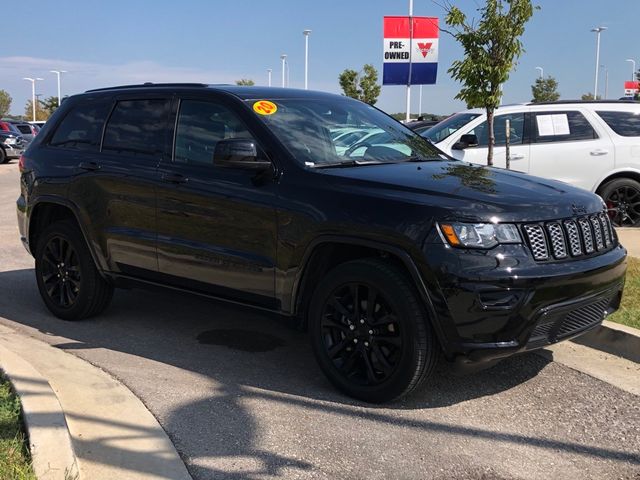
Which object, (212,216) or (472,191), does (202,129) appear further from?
(472,191)

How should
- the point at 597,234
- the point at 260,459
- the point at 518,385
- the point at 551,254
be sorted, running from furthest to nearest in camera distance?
the point at 518,385 < the point at 597,234 < the point at 551,254 < the point at 260,459

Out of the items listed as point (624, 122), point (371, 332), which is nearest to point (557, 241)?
point (371, 332)

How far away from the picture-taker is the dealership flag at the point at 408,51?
68.4 ft

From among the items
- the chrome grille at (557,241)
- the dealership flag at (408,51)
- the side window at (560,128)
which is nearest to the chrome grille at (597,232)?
the chrome grille at (557,241)

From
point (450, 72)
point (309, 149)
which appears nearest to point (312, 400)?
point (309, 149)

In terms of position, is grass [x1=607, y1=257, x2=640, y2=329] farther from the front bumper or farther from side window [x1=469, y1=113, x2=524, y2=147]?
side window [x1=469, y1=113, x2=524, y2=147]

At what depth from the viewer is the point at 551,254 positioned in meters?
3.60

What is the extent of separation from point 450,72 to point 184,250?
5.27 meters

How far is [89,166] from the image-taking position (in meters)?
5.29

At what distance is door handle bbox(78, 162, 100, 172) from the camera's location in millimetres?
5234

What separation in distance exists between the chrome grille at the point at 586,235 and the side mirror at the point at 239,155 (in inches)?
74.5

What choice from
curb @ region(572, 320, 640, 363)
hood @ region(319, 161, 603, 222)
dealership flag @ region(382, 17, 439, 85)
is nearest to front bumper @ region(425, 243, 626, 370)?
hood @ region(319, 161, 603, 222)

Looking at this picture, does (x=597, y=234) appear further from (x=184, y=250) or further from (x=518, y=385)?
(x=184, y=250)

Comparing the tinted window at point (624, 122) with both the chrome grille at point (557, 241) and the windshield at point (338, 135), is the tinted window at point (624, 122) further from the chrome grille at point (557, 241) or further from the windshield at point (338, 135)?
the chrome grille at point (557, 241)
